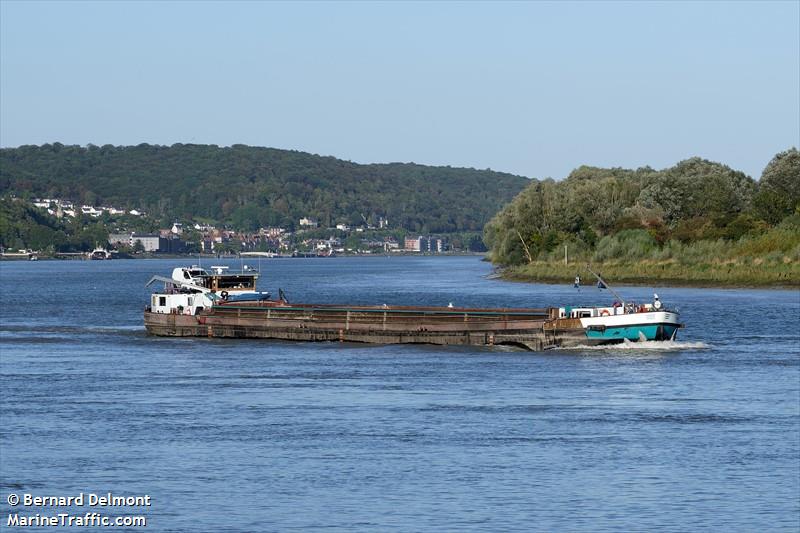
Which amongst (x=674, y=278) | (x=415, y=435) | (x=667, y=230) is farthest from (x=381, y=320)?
(x=667, y=230)

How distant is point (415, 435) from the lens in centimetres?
4772

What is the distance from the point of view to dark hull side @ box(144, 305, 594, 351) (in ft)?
255

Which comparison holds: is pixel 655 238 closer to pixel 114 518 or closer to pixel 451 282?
pixel 451 282

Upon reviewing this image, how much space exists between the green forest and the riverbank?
15 centimetres

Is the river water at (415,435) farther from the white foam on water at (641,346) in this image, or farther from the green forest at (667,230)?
the green forest at (667,230)

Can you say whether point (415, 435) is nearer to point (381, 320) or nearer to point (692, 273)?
point (381, 320)

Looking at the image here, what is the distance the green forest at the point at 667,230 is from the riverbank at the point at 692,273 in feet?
0.48

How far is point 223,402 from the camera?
57.2 meters

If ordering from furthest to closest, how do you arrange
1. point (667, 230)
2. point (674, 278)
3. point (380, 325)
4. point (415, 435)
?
1. point (667, 230)
2. point (674, 278)
3. point (380, 325)
4. point (415, 435)

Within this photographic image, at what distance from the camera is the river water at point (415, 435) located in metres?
37.4

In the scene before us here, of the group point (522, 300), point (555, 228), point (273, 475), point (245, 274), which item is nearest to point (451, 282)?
point (555, 228)

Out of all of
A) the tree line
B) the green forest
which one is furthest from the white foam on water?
the tree line

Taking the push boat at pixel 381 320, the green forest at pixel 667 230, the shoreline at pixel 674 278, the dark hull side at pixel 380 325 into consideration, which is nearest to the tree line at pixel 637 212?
the green forest at pixel 667 230

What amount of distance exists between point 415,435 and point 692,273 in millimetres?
111919
